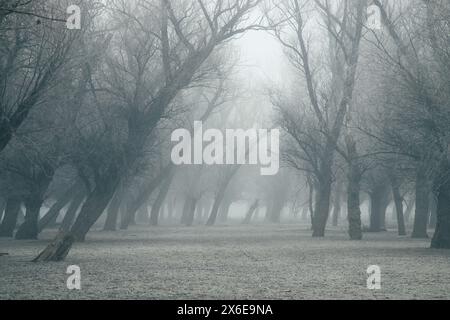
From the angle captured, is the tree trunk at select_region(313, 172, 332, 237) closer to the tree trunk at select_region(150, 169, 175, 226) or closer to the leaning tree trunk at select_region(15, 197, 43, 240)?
the leaning tree trunk at select_region(15, 197, 43, 240)

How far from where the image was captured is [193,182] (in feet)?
172

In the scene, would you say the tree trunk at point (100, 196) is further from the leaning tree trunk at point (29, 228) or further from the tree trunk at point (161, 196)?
the tree trunk at point (161, 196)

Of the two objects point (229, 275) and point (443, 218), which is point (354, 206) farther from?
point (229, 275)

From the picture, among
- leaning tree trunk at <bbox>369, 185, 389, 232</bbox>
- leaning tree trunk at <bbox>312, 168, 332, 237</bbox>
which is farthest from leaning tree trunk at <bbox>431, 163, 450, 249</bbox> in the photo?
leaning tree trunk at <bbox>369, 185, 389, 232</bbox>

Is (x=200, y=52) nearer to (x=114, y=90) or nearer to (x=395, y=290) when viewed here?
(x=114, y=90)

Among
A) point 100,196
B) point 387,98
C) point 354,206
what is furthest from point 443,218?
point 100,196

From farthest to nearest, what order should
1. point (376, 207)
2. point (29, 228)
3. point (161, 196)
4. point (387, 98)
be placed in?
point (161, 196)
point (376, 207)
point (29, 228)
point (387, 98)

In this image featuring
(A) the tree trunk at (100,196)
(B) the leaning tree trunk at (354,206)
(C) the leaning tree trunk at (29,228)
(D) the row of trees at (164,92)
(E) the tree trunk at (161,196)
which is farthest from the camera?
(E) the tree trunk at (161,196)

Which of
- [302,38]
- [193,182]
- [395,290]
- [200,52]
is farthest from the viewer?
[193,182]

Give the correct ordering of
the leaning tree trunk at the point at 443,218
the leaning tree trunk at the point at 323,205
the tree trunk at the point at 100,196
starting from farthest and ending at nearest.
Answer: the leaning tree trunk at the point at 323,205 < the tree trunk at the point at 100,196 < the leaning tree trunk at the point at 443,218

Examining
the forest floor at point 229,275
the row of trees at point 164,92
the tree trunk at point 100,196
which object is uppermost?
the row of trees at point 164,92

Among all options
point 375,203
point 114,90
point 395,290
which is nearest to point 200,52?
point 114,90

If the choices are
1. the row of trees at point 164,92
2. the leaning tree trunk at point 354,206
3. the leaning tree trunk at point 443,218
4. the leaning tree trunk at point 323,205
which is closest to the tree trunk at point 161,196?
the row of trees at point 164,92
